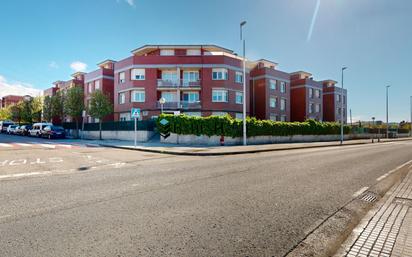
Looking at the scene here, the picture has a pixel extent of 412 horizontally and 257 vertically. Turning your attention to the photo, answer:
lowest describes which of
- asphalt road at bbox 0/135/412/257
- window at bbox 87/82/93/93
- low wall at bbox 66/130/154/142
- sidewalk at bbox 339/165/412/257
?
sidewalk at bbox 339/165/412/257

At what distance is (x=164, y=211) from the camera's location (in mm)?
4730

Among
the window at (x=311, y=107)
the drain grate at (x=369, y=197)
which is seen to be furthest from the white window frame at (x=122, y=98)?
the drain grate at (x=369, y=197)

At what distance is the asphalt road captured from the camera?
335 centimetres

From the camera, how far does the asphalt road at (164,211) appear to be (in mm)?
3354

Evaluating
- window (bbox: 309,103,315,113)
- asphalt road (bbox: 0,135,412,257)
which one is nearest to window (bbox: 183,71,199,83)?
window (bbox: 309,103,315,113)

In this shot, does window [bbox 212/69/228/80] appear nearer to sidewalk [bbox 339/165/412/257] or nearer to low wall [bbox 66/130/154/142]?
low wall [bbox 66/130/154/142]

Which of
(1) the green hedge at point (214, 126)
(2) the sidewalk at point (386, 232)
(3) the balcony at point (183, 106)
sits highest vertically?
(3) the balcony at point (183, 106)

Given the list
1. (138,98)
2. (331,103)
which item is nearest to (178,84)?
(138,98)

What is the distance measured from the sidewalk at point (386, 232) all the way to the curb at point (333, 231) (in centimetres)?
15

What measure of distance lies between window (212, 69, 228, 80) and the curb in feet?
105

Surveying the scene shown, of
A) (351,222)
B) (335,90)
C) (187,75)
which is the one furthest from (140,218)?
(335,90)

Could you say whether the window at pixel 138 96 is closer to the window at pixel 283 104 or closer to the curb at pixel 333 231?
the window at pixel 283 104

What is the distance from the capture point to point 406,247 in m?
3.36

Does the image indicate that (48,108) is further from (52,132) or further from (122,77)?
(122,77)
